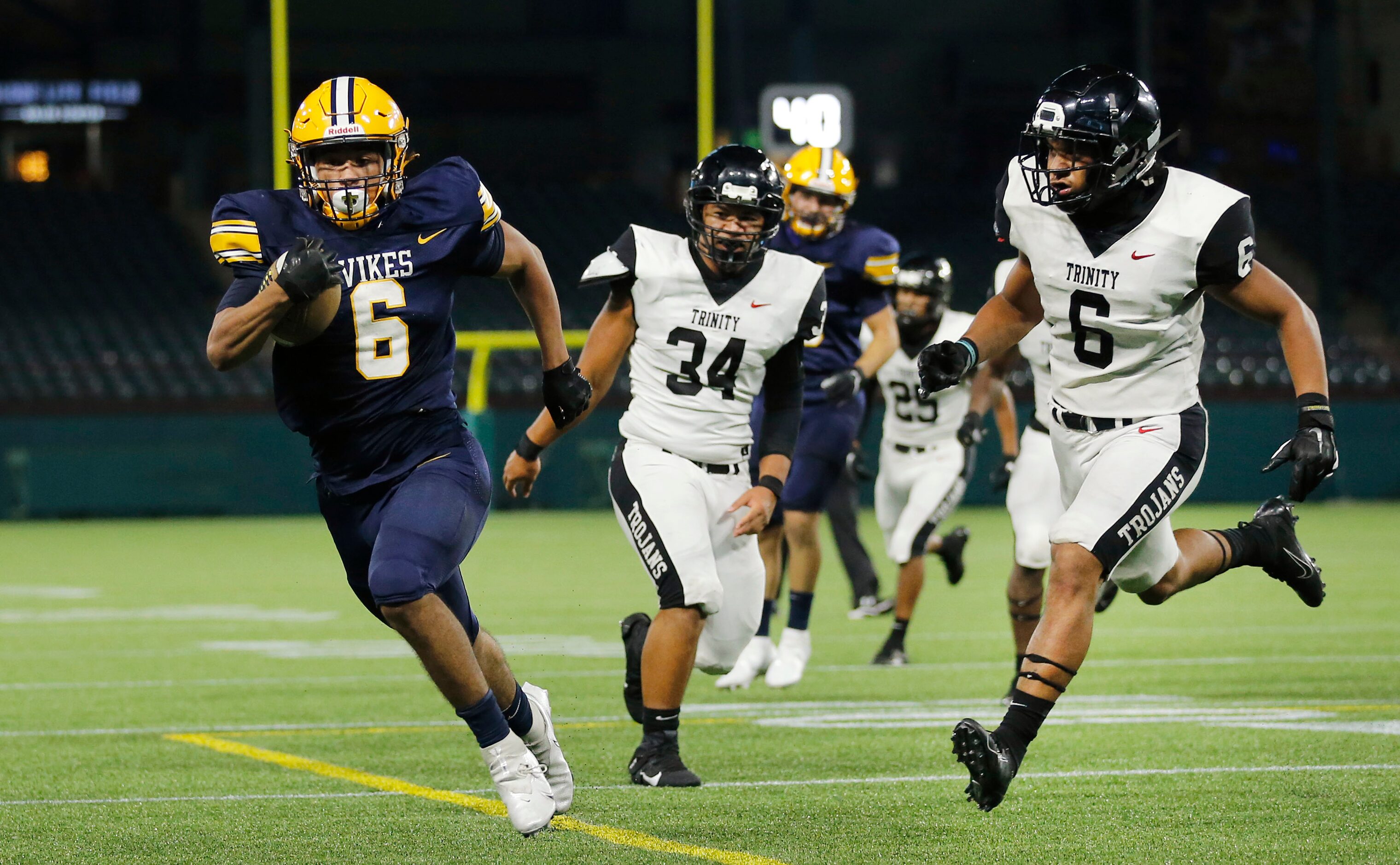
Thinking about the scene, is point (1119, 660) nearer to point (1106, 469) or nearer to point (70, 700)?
point (1106, 469)

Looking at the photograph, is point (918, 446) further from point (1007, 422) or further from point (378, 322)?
point (378, 322)

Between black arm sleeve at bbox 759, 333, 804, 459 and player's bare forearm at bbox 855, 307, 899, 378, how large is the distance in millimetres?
2122

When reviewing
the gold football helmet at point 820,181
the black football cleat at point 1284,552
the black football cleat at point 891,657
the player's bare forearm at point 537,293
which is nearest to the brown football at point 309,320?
the player's bare forearm at point 537,293

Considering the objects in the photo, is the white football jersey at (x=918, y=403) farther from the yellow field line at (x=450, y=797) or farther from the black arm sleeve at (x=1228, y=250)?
the black arm sleeve at (x=1228, y=250)

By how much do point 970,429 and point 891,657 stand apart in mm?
1070

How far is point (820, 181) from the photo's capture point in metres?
7.96

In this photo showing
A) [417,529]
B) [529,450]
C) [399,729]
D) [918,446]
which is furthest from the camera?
[918,446]

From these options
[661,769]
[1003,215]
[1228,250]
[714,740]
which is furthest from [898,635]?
[1228,250]

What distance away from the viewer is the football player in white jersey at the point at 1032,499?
22.6 ft

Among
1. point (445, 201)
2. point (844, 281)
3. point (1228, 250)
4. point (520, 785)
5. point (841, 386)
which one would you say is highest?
point (445, 201)

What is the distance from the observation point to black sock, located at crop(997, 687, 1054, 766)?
13.9ft

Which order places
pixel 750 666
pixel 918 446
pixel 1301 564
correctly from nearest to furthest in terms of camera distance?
1. pixel 1301 564
2. pixel 750 666
3. pixel 918 446

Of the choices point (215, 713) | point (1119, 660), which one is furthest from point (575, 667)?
point (1119, 660)

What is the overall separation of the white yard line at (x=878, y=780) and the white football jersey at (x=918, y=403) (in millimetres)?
3828
